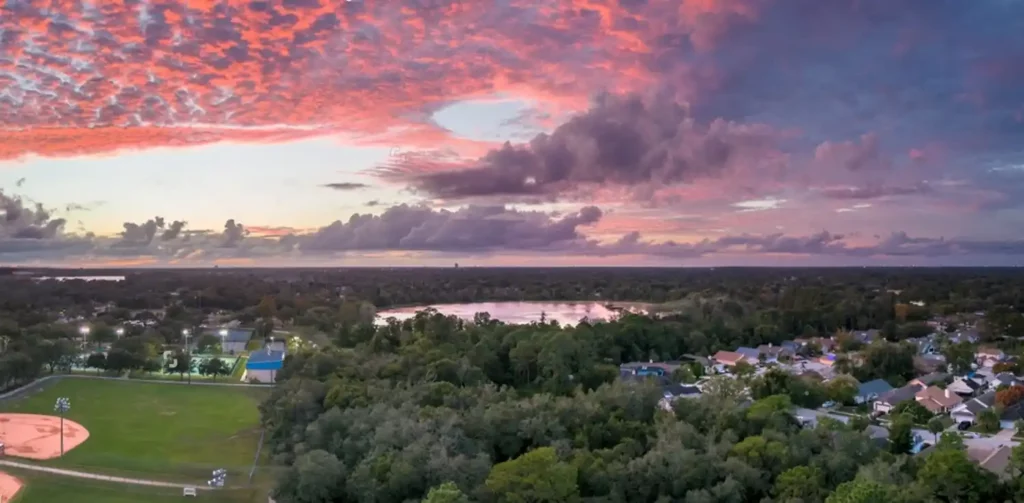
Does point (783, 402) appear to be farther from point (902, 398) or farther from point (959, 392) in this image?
point (959, 392)

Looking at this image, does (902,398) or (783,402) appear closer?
(783,402)

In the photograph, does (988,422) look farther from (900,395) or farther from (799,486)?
(799,486)

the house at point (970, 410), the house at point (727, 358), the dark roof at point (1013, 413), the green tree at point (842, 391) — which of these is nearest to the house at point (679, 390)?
the green tree at point (842, 391)

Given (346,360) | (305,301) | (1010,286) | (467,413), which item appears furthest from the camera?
(1010,286)

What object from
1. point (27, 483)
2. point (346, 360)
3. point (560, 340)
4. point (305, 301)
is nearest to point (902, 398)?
point (560, 340)

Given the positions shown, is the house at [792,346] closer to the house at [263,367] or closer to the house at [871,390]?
the house at [871,390]

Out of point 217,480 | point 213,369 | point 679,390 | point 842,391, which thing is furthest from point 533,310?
point 217,480

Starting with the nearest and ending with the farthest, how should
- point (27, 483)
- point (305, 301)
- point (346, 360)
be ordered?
point (27, 483), point (346, 360), point (305, 301)
